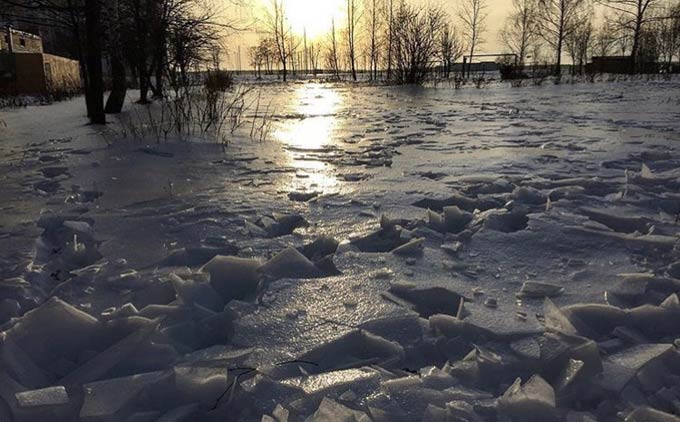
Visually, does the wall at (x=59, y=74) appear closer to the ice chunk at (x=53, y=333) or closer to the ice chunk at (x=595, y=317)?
the ice chunk at (x=53, y=333)

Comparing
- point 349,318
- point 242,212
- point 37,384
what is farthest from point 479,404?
point 242,212

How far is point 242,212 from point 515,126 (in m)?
4.94

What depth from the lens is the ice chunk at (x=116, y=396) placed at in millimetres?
1153

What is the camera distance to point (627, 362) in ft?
4.35

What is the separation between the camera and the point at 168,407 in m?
1.21

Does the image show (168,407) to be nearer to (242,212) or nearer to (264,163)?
(242,212)

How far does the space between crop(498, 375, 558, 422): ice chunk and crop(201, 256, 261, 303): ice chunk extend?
3.42ft

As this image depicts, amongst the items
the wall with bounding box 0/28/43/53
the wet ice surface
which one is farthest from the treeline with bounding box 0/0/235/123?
the wall with bounding box 0/28/43/53

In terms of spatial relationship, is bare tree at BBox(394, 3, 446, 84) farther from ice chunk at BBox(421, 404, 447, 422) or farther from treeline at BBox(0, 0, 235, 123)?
ice chunk at BBox(421, 404, 447, 422)

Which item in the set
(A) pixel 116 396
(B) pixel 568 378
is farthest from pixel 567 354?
(A) pixel 116 396

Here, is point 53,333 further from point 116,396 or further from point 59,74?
point 59,74

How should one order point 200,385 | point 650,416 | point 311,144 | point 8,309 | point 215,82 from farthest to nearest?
point 215,82 < point 311,144 < point 8,309 < point 200,385 < point 650,416

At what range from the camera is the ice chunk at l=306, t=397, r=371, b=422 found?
113cm

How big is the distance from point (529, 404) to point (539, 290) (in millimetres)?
710
